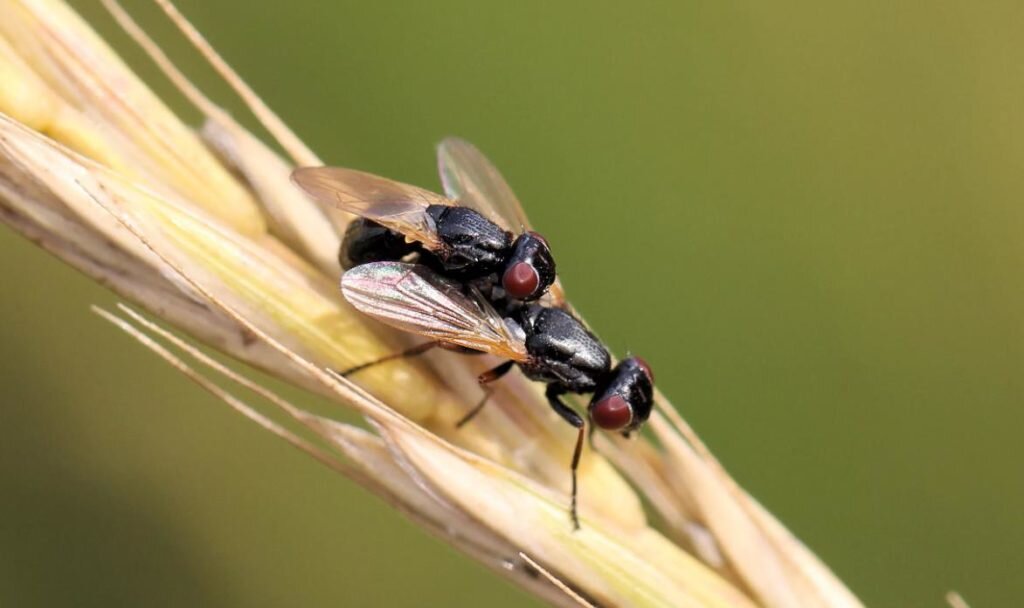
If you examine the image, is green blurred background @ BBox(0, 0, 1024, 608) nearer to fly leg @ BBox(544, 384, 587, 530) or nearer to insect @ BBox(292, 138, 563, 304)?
insect @ BBox(292, 138, 563, 304)

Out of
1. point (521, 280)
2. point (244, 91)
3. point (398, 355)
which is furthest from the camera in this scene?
point (521, 280)

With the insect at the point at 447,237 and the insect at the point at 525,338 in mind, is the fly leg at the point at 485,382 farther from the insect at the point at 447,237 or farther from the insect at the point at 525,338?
the insect at the point at 447,237

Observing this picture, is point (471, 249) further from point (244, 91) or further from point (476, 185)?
point (244, 91)

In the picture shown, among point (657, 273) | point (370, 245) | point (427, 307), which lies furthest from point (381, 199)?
point (657, 273)

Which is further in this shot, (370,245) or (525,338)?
(525,338)

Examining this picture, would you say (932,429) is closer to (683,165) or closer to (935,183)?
(935,183)

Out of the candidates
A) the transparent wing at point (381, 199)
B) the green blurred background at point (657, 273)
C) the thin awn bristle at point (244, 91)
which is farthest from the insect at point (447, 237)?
the green blurred background at point (657, 273)
